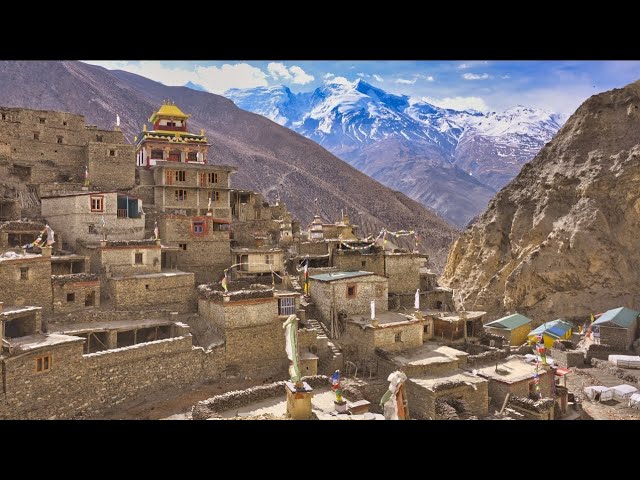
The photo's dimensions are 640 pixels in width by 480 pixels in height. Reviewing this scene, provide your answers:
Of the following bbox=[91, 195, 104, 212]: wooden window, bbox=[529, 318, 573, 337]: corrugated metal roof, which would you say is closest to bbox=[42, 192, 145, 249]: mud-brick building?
bbox=[91, 195, 104, 212]: wooden window

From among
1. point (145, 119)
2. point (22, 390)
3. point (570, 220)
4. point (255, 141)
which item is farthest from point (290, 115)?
point (22, 390)

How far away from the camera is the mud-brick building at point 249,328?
17.0 metres

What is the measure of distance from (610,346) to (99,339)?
2403cm

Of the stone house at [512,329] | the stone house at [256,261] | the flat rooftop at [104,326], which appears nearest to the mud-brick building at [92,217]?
the stone house at [256,261]

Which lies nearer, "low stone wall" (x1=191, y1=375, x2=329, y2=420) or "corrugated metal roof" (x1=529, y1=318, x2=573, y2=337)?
"low stone wall" (x1=191, y1=375, x2=329, y2=420)

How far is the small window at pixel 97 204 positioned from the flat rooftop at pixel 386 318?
12121 mm

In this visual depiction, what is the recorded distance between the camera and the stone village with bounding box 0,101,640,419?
13516 millimetres

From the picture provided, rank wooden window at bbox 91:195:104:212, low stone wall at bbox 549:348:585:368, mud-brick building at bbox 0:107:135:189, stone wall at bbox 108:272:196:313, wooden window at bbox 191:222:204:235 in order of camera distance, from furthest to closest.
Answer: mud-brick building at bbox 0:107:135:189 → low stone wall at bbox 549:348:585:368 → wooden window at bbox 191:222:204:235 → wooden window at bbox 91:195:104:212 → stone wall at bbox 108:272:196:313

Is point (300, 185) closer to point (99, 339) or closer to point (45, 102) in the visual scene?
point (45, 102)

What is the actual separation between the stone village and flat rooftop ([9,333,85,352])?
10 centimetres

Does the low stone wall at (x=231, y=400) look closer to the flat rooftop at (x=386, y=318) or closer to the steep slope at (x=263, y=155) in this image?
the flat rooftop at (x=386, y=318)

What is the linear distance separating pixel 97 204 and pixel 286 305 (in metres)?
9.69

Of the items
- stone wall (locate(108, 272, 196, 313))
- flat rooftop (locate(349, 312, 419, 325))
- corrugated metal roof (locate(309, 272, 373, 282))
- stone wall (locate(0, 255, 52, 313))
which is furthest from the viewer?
corrugated metal roof (locate(309, 272, 373, 282))

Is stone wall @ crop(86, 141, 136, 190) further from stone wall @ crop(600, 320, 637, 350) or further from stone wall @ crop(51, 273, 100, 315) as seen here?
stone wall @ crop(600, 320, 637, 350)
